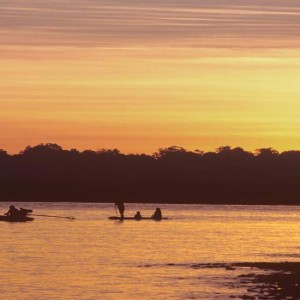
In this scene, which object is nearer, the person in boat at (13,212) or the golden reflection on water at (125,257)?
the golden reflection on water at (125,257)

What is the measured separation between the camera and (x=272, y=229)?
12100 centimetres

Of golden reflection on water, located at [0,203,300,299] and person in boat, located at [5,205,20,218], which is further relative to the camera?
person in boat, located at [5,205,20,218]

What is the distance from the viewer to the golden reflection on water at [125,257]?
54156 millimetres

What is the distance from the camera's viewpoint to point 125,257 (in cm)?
7288

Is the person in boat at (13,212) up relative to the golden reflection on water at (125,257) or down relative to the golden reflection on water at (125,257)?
up

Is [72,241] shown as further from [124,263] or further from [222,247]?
[124,263]

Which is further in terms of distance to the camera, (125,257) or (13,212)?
(13,212)

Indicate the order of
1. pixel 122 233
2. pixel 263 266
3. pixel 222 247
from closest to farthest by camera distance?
1. pixel 263 266
2. pixel 222 247
3. pixel 122 233

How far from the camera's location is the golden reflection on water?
54.2 m

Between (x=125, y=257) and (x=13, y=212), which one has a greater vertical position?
(x=13, y=212)

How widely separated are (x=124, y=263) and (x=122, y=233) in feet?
102

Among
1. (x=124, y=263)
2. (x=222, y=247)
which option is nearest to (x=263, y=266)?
(x=124, y=263)

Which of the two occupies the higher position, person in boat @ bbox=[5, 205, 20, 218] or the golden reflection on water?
person in boat @ bbox=[5, 205, 20, 218]

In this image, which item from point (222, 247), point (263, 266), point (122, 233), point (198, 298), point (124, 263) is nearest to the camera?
point (198, 298)
